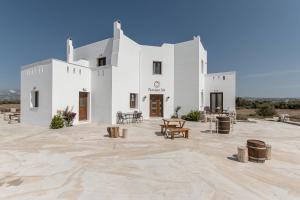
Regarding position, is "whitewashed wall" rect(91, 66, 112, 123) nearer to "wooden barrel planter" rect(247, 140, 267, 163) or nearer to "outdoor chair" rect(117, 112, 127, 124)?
"outdoor chair" rect(117, 112, 127, 124)

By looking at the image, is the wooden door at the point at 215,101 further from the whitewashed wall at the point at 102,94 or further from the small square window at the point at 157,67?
the whitewashed wall at the point at 102,94

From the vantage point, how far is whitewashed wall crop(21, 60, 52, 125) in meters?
10.6

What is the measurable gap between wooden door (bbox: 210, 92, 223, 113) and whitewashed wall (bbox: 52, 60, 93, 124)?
37.1 feet

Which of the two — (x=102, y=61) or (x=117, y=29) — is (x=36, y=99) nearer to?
(x=102, y=61)

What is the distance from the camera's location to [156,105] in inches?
618

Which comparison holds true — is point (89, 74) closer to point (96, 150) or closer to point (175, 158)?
point (96, 150)

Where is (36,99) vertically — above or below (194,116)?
above

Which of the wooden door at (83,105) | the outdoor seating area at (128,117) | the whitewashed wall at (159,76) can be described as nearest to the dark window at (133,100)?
the whitewashed wall at (159,76)

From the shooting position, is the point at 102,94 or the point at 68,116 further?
the point at 102,94

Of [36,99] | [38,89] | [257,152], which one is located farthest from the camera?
[36,99]

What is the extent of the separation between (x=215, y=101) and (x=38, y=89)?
1474 centimetres

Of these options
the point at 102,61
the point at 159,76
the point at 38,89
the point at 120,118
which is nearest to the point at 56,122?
the point at 38,89

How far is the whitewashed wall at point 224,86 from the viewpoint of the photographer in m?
15.8

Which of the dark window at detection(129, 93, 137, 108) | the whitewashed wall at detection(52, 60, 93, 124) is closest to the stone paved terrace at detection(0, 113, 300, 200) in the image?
the whitewashed wall at detection(52, 60, 93, 124)
